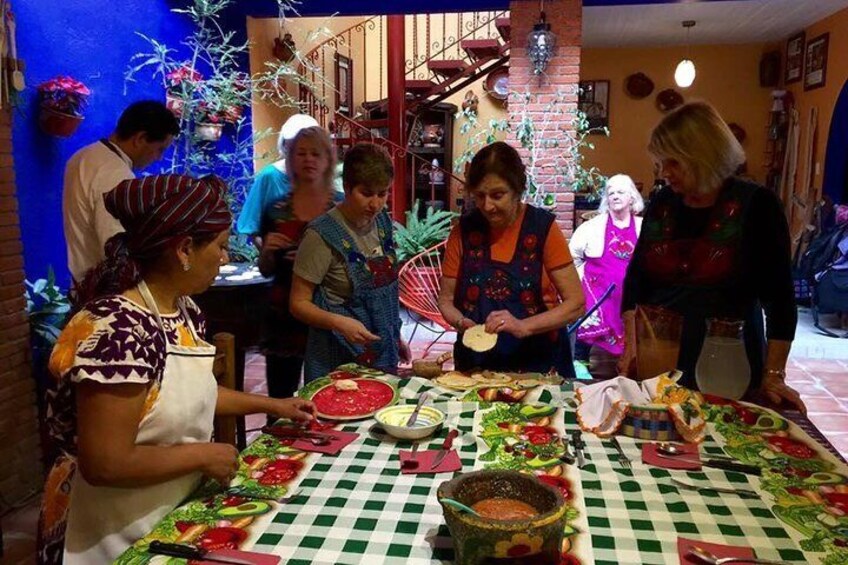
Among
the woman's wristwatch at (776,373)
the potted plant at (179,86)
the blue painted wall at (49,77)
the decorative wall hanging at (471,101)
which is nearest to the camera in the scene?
the woman's wristwatch at (776,373)

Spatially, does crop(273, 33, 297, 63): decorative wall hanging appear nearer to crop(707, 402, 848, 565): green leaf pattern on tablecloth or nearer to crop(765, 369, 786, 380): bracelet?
crop(765, 369, 786, 380): bracelet

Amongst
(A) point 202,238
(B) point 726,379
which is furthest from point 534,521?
(B) point 726,379

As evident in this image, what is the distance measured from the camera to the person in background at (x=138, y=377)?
1.12m

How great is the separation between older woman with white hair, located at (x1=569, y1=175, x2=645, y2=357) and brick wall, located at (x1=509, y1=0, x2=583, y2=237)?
1.18m

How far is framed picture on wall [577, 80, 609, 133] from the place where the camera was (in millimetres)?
10102

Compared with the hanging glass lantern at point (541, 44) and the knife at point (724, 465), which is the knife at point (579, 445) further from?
the hanging glass lantern at point (541, 44)

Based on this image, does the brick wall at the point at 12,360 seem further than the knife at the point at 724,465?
Yes

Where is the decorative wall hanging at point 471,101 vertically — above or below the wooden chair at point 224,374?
above

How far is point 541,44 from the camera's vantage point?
5570 millimetres

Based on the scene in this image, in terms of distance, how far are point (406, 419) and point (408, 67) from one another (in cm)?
872

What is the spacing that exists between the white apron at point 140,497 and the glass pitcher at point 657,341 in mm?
1026

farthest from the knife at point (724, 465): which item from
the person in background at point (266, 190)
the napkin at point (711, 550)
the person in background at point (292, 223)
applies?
the person in background at point (266, 190)

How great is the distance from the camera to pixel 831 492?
1186 mm

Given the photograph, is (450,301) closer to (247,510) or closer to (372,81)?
(247,510)
